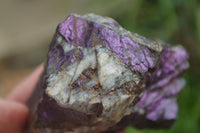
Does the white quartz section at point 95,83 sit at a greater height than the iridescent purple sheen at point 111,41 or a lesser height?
lesser

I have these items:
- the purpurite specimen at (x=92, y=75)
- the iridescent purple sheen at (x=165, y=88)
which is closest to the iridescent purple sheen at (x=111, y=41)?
the purpurite specimen at (x=92, y=75)

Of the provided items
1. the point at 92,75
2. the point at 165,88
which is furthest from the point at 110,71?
the point at 165,88

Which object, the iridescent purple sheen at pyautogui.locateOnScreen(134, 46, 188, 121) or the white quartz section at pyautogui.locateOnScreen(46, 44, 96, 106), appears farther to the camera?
the iridescent purple sheen at pyautogui.locateOnScreen(134, 46, 188, 121)

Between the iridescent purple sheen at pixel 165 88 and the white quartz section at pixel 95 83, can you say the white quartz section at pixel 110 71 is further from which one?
the iridescent purple sheen at pixel 165 88

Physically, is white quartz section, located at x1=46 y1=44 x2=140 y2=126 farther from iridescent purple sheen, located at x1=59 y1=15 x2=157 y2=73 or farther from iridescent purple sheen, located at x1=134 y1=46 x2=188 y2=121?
iridescent purple sheen, located at x1=134 y1=46 x2=188 y2=121

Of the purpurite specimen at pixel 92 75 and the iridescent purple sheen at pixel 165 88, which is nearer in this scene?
the purpurite specimen at pixel 92 75

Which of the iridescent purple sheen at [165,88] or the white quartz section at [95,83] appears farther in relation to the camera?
the iridescent purple sheen at [165,88]

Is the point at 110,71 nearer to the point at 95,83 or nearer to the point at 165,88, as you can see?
the point at 95,83

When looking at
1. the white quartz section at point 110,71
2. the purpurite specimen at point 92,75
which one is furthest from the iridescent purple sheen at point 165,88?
the white quartz section at point 110,71

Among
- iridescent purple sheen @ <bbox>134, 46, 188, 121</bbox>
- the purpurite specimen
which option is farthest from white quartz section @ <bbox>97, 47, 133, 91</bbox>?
iridescent purple sheen @ <bbox>134, 46, 188, 121</bbox>
